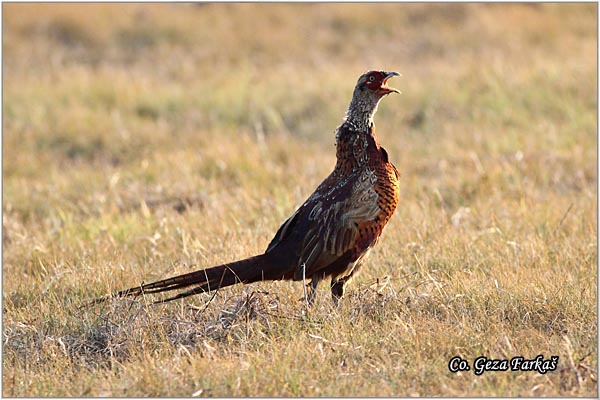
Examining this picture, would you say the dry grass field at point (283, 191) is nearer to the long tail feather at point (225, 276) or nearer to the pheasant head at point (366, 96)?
the long tail feather at point (225, 276)

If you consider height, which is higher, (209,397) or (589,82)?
(589,82)

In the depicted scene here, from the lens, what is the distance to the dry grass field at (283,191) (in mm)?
4098

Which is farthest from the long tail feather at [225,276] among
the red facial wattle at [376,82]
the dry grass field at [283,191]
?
the red facial wattle at [376,82]

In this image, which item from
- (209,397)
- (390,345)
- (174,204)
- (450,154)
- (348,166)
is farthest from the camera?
(450,154)

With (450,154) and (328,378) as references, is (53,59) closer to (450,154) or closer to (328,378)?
(450,154)

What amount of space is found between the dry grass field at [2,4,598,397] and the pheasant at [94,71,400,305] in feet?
Result: 0.58

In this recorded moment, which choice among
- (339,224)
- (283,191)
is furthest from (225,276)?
(283,191)

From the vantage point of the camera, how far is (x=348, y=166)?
4.70m

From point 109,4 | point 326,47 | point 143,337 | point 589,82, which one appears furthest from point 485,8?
point 143,337

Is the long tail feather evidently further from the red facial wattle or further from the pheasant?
the red facial wattle

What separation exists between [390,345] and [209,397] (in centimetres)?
93

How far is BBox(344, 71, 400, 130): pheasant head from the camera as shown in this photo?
4.75 m

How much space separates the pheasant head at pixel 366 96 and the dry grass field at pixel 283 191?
3.14 ft

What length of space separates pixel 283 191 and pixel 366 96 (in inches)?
102
